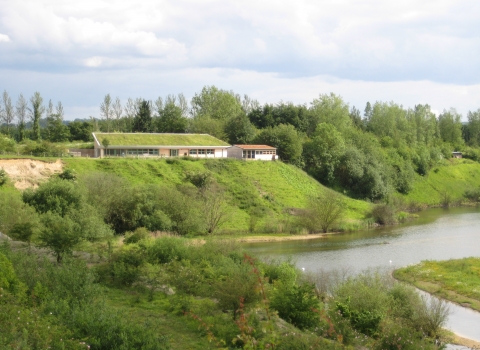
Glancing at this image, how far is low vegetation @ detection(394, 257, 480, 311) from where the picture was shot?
30281mm

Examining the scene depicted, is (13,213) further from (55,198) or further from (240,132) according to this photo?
(240,132)

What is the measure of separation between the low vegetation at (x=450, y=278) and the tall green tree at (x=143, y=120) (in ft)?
218

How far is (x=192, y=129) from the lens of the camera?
303 feet

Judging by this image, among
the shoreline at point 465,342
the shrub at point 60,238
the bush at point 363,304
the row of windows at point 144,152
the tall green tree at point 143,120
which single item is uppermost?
the tall green tree at point 143,120

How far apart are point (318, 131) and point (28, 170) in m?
47.3

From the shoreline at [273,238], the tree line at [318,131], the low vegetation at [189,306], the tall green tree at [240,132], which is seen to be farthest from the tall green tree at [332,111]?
the low vegetation at [189,306]

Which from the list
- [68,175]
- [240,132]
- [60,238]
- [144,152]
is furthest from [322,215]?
[60,238]

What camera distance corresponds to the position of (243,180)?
65.8 metres

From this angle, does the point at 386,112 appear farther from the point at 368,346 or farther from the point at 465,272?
the point at 368,346

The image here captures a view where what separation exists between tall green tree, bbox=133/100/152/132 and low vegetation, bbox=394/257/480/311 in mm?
66355

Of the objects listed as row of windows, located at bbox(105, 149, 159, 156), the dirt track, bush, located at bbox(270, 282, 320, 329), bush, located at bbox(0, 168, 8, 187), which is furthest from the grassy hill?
bush, located at bbox(270, 282, 320, 329)

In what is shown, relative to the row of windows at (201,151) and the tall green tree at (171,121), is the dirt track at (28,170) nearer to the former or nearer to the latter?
the row of windows at (201,151)

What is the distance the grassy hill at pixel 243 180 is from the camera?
192 feet

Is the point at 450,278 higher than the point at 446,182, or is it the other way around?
the point at 446,182
